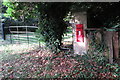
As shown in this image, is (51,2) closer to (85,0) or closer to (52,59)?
(85,0)

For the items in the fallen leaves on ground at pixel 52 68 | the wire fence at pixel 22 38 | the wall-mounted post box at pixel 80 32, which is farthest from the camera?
the wire fence at pixel 22 38

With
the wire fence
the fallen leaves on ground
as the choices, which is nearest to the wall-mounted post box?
the fallen leaves on ground

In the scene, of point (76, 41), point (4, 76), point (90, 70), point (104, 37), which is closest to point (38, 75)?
point (4, 76)

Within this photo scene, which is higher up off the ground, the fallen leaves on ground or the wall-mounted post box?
the wall-mounted post box

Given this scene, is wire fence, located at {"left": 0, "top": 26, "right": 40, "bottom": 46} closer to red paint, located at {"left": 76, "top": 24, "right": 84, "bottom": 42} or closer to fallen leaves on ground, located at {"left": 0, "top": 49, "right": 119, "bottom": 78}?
fallen leaves on ground, located at {"left": 0, "top": 49, "right": 119, "bottom": 78}

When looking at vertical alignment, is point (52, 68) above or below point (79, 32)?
below

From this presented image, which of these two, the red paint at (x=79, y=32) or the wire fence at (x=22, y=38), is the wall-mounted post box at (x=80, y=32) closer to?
the red paint at (x=79, y=32)

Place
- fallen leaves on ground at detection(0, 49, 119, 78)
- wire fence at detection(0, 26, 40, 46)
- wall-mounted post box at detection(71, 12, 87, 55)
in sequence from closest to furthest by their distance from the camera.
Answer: fallen leaves on ground at detection(0, 49, 119, 78), wall-mounted post box at detection(71, 12, 87, 55), wire fence at detection(0, 26, 40, 46)

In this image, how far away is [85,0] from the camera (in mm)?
4781

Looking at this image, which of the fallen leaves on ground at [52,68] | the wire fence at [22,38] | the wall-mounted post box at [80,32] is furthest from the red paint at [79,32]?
the wire fence at [22,38]

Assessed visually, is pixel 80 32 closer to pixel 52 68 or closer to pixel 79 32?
pixel 79 32

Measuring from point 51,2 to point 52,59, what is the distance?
219 centimetres

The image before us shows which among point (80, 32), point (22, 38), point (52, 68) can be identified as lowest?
point (52, 68)

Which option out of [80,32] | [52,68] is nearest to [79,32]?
[80,32]
